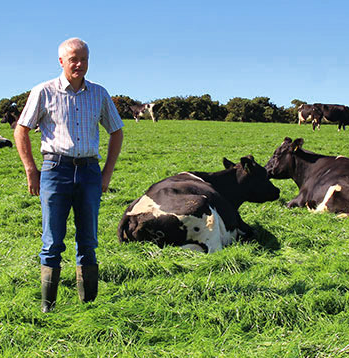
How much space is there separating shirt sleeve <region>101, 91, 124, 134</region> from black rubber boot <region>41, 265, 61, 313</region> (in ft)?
4.80

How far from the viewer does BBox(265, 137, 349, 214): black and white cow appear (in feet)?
26.8

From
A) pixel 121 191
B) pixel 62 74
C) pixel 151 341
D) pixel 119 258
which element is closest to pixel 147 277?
pixel 119 258

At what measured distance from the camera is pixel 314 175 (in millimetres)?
9289

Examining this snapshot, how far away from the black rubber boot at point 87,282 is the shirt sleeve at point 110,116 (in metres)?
1.38

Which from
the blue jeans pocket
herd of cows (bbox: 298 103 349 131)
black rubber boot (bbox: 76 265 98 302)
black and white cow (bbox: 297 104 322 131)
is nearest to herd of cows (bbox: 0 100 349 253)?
black rubber boot (bbox: 76 265 98 302)

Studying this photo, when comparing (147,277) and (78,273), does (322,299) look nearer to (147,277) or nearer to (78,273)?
(147,277)

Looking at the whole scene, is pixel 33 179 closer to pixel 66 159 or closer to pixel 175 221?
pixel 66 159

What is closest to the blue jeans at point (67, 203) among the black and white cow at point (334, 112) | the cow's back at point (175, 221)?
the cow's back at point (175, 221)

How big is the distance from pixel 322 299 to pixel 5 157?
15.6 meters

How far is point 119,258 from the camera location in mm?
5320

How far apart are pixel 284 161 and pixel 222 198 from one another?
12.4 ft

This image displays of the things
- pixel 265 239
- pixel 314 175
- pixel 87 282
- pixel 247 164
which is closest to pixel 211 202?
pixel 265 239

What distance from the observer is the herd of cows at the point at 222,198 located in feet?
19.5

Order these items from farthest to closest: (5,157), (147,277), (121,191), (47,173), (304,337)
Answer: (5,157)
(121,191)
(147,277)
(47,173)
(304,337)
